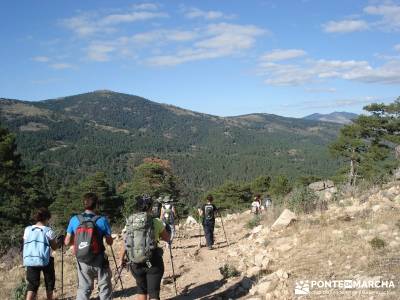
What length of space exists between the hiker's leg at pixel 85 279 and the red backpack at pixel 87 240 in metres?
0.16

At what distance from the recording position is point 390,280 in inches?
213

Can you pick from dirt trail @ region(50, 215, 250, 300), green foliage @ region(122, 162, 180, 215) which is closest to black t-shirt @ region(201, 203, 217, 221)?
dirt trail @ region(50, 215, 250, 300)

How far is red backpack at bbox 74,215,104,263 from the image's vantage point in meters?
5.28

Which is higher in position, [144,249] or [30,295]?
[144,249]

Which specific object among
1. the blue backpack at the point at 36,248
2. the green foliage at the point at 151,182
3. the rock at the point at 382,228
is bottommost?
the green foliage at the point at 151,182

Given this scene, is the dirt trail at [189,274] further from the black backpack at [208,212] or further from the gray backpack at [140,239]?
the gray backpack at [140,239]

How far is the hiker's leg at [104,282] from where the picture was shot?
5.55 meters

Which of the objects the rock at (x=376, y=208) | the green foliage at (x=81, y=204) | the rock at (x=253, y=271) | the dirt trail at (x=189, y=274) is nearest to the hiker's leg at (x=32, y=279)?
the dirt trail at (x=189, y=274)

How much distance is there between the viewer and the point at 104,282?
5586 mm

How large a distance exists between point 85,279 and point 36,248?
3.19ft

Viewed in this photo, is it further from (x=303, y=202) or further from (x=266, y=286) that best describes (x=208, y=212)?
(x=266, y=286)

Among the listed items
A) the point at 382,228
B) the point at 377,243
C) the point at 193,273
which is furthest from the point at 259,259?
the point at 382,228

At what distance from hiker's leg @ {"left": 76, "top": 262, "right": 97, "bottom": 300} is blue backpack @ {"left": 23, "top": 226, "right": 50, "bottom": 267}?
A: 0.75 m

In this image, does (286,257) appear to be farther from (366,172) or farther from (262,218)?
(366,172)
